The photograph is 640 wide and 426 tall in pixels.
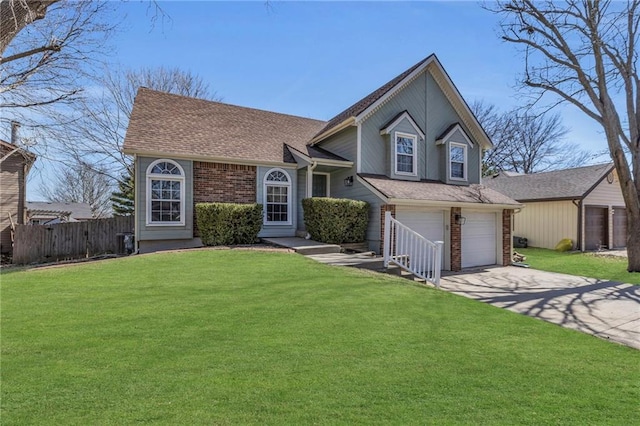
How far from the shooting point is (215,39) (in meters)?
10.4

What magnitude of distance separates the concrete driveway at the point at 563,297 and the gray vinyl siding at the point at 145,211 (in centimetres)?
859

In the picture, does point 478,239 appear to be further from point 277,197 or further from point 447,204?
point 277,197

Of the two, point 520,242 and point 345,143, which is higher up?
point 345,143

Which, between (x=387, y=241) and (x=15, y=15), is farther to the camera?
(x=387, y=241)

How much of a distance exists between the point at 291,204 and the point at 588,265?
1227 cm

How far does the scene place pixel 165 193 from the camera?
10.9 meters

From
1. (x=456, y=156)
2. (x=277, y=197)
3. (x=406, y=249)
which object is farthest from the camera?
(x=456, y=156)

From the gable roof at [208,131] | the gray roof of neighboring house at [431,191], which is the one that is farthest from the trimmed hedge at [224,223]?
the gray roof of neighboring house at [431,191]

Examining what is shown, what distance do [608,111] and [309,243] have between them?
1178 cm

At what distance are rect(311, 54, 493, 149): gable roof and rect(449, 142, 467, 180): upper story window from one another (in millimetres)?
1364

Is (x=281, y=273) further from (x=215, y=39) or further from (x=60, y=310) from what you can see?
(x=215, y=39)

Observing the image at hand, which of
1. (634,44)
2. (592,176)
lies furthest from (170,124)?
(592,176)

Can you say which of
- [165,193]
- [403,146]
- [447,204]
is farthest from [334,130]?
[165,193]

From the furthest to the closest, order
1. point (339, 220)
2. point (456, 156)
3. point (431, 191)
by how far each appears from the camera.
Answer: point (456, 156) < point (431, 191) < point (339, 220)
